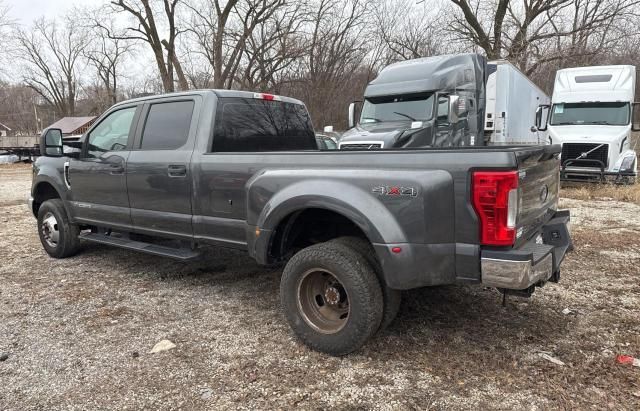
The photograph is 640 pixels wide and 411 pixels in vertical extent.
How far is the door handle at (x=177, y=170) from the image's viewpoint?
13.2 ft

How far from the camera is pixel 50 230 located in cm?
569

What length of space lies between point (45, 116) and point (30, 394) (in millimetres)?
89102

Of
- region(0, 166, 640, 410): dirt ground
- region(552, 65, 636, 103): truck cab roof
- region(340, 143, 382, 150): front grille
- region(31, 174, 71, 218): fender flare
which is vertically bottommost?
region(0, 166, 640, 410): dirt ground

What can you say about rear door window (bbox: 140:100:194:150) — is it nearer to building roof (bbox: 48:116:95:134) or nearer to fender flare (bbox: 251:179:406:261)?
fender flare (bbox: 251:179:406:261)

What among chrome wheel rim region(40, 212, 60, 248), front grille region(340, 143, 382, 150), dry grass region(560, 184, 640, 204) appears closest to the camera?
chrome wheel rim region(40, 212, 60, 248)

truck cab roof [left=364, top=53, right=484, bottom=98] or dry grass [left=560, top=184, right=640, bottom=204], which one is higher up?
truck cab roof [left=364, top=53, right=484, bottom=98]

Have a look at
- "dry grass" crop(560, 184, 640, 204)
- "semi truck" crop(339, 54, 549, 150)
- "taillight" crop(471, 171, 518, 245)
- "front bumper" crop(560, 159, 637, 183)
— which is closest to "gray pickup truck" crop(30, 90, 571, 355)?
"taillight" crop(471, 171, 518, 245)

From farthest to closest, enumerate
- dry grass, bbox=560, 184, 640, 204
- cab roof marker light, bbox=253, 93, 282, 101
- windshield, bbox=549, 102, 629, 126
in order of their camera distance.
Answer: windshield, bbox=549, 102, 629, 126 → dry grass, bbox=560, 184, 640, 204 → cab roof marker light, bbox=253, 93, 282, 101

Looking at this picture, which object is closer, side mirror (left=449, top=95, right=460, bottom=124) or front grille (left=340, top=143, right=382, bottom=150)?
front grille (left=340, top=143, right=382, bottom=150)

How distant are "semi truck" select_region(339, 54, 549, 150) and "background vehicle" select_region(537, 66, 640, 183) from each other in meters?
3.10

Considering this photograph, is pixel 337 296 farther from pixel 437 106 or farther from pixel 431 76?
pixel 431 76

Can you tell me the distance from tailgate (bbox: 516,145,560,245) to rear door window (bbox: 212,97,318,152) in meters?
2.53

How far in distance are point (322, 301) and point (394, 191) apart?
107 cm

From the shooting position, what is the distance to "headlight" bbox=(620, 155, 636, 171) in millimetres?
11352
